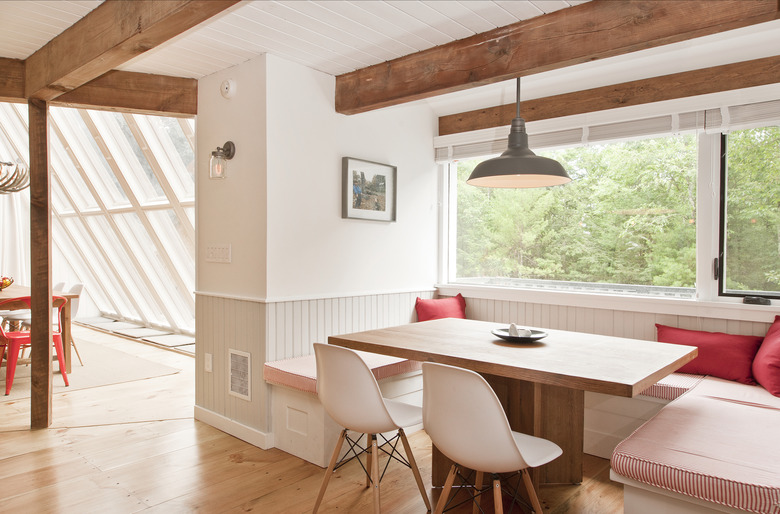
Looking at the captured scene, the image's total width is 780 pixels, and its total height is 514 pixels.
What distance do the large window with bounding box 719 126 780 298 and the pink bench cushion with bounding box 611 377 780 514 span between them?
891 millimetres

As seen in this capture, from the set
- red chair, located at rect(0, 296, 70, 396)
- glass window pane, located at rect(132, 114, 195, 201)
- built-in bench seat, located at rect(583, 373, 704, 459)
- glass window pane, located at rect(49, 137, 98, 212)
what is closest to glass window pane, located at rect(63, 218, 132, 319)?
glass window pane, located at rect(49, 137, 98, 212)

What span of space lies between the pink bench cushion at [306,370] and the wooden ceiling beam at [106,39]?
1770 millimetres

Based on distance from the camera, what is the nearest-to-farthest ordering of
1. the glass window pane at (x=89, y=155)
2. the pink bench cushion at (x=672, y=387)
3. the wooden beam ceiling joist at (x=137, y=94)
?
1. the pink bench cushion at (x=672, y=387)
2. the wooden beam ceiling joist at (x=137, y=94)
3. the glass window pane at (x=89, y=155)

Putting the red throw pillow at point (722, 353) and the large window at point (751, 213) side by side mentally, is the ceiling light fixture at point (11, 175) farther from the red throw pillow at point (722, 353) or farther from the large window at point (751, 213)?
the large window at point (751, 213)

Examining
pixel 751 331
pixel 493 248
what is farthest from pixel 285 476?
pixel 751 331

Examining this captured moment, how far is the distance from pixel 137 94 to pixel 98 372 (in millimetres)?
2729

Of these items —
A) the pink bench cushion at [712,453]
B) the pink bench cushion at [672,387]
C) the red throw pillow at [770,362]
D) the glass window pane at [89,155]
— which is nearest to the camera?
the pink bench cushion at [712,453]

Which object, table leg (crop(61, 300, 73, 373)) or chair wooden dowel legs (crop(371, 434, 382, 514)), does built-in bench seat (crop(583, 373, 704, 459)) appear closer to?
chair wooden dowel legs (crop(371, 434, 382, 514))

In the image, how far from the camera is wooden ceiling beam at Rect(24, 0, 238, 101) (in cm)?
207

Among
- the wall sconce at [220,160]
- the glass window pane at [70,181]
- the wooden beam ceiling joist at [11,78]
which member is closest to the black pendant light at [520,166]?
the wall sconce at [220,160]

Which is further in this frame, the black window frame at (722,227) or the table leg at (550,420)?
the black window frame at (722,227)

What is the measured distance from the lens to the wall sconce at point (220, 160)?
3.26m

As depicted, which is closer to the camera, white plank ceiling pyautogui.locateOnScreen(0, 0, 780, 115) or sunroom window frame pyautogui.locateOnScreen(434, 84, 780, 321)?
white plank ceiling pyautogui.locateOnScreen(0, 0, 780, 115)

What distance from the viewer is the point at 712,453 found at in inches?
74.5
